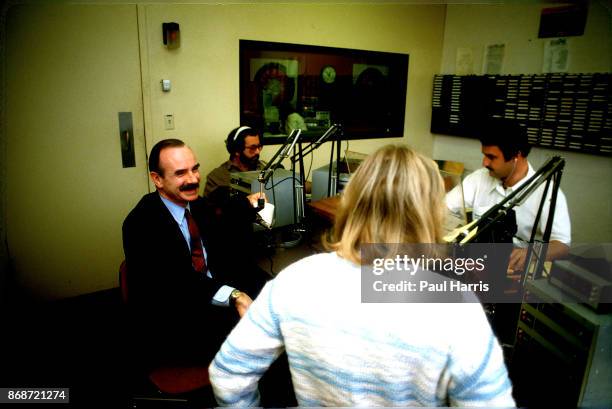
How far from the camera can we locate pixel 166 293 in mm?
1576

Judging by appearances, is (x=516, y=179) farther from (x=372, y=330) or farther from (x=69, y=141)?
(x=69, y=141)

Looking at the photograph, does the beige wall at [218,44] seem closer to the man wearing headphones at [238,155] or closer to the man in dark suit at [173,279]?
the man wearing headphones at [238,155]

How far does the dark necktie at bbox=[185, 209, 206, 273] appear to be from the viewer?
1.78 metres

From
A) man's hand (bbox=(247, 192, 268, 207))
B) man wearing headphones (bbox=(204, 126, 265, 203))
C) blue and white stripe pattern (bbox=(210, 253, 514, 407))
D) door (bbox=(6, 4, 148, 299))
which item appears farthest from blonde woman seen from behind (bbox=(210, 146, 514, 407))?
door (bbox=(6, 4, 148, 299))

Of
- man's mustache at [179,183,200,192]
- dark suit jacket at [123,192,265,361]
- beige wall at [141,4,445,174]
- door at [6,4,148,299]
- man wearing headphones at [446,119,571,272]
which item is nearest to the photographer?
dark suit jacket at [123,192,265,361]

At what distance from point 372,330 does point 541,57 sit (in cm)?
376

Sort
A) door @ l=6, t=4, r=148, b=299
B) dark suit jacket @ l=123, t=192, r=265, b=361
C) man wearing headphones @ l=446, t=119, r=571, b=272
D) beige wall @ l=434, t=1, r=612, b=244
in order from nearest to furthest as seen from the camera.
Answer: dark suit jacket @ l=123, t=192, r=265, b=361, man wearing headphones @ l=446, t=119, r=571, b=272, door @ l=6, t=4, r=148, b=299, beige wall @ l=434, t=1, r=612, b=244

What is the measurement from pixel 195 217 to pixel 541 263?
4.65 feet

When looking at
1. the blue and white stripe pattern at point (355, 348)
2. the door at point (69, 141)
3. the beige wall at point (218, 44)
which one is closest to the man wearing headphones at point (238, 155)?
the beige wall at point (218, 44)

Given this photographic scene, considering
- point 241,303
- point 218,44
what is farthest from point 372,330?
point 218,44

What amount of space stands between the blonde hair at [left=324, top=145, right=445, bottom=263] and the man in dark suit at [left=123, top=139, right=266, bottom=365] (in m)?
0.84

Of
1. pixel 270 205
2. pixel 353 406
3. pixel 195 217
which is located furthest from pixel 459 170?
pixel 353 406

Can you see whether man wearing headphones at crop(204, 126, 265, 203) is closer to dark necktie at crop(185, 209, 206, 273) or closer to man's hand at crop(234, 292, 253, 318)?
Result: dark necktie at crop(185, 209, 206, 273)

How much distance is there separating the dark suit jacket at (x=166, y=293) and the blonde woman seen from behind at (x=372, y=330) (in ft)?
2.21
